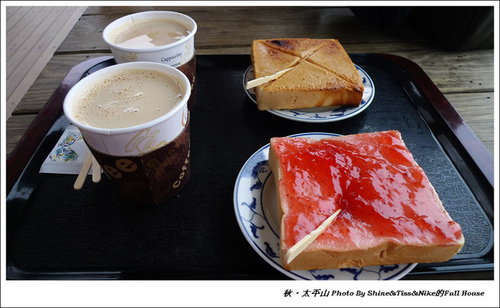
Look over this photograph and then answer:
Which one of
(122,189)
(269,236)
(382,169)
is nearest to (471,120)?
(382,169)

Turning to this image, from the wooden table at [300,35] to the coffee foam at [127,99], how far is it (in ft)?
2.89

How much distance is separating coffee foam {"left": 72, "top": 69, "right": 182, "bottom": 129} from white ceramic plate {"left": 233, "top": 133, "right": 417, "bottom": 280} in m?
0.30

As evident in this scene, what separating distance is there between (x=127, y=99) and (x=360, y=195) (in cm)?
66

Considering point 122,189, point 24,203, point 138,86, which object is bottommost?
point 24,203

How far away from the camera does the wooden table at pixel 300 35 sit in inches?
61.7

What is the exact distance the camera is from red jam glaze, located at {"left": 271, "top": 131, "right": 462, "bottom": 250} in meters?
0.75

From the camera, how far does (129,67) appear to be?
92 centimetres

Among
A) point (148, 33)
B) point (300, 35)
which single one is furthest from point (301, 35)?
point (148, 33)

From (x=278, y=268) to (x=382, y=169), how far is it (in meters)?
0.39

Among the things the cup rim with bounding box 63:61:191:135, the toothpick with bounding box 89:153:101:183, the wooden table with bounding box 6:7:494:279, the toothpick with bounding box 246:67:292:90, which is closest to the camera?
the cup rim with bounding box 63:61:191:135

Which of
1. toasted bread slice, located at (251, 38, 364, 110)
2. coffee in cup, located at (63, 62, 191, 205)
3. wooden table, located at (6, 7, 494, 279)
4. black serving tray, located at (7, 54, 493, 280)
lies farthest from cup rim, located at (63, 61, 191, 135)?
wooden table, located at (6, 7, 494, 279)

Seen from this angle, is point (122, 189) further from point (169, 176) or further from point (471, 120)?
point (471, 120)

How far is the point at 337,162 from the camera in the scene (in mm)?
898

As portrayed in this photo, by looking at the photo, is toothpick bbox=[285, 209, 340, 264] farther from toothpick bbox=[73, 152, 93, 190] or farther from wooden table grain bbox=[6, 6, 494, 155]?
wooden table grain bbox=[6, 6, 494, 155]
